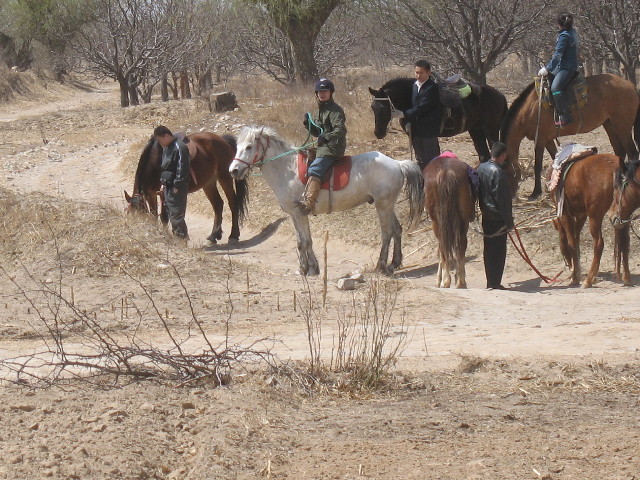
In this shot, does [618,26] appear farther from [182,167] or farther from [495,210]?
[495,210]

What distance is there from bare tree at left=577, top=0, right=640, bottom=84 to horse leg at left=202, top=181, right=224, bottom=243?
1148cm

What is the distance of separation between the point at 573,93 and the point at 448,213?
4.09 metres

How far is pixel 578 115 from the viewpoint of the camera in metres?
14.2

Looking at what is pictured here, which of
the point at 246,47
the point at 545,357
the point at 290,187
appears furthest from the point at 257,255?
the point at 246,47

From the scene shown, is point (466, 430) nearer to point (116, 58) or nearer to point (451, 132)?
point (451, 132)

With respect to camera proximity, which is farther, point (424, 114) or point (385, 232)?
point (424, 114)

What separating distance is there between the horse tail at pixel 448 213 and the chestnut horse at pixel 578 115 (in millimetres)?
3336

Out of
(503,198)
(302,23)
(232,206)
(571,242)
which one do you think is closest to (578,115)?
(571,242)

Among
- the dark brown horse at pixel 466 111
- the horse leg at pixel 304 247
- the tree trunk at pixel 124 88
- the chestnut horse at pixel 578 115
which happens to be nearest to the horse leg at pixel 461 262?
the horse leg at pixel 304 247

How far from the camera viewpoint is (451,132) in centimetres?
1450

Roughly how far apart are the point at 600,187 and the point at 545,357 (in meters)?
4.47

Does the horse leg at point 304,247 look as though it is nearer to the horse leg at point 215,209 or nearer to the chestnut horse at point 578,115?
the horse leg at point 215,209

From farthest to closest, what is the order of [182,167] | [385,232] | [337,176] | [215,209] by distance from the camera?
[215,209]
[182,167]
[385,232]
[337,176]

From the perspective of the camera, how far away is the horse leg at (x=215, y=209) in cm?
1550
